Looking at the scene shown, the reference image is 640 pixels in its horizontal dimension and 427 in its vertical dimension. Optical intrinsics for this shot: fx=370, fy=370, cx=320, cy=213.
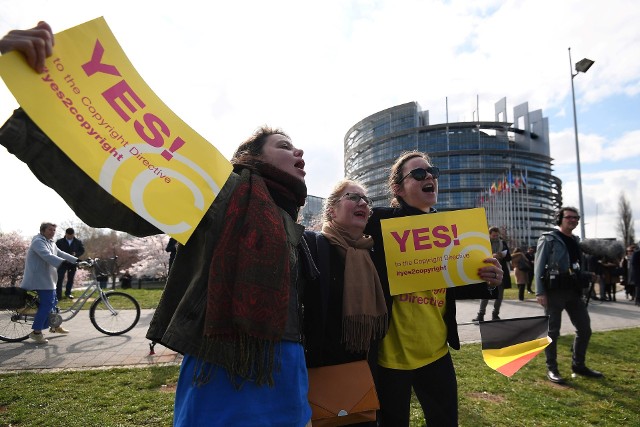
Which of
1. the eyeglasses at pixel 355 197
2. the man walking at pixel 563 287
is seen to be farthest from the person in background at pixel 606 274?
the eyeglasses at pixel 355 197

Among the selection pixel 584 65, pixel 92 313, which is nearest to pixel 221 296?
pixel 92 313

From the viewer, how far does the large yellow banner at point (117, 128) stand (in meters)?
1.19

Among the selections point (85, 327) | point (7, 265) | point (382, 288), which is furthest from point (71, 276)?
point (382, 288)

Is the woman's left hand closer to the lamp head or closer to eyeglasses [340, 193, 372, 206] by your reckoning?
eyeglasses [340, 193, 372, 206]

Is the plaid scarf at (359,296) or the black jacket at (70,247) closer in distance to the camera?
the plaid scarf at (359,296)

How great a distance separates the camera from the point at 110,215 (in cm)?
138

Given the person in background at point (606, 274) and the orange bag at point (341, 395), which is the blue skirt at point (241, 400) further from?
the person in background at point (606, 274)

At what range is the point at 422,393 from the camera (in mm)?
2438

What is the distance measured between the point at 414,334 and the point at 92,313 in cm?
705

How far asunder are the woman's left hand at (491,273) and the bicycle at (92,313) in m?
6.83

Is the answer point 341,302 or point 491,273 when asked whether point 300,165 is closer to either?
point 341,302

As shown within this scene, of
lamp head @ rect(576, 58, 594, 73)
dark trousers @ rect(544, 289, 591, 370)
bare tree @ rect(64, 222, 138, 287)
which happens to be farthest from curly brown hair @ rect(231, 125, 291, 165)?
bare tree @ rect(64, 222, 138, 287)

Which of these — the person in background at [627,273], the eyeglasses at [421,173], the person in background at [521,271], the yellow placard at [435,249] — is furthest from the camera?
the person in background at [627,273]

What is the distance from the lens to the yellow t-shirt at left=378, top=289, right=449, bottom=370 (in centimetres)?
237
